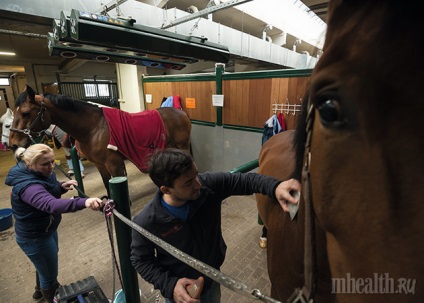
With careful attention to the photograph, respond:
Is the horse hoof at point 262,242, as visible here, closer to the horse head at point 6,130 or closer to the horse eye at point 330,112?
the horse eye at point 330,112

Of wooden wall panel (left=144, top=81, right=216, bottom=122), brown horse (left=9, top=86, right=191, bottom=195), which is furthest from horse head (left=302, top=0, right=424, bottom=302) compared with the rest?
wooden wall panel (left=144, top=81, right=216, bottom=122)

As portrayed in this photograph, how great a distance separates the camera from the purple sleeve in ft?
4.80

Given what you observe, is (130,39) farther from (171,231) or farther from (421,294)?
(421,294)

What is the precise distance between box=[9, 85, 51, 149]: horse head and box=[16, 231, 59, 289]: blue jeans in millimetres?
1712

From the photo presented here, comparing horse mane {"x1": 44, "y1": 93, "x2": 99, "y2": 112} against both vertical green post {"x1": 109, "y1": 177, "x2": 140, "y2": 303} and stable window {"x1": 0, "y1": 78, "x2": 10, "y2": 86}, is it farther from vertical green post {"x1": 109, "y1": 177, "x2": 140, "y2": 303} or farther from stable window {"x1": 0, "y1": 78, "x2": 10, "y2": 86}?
stable window {"x1": 0, "y1": 78, "x2": 10, "y2": 86}

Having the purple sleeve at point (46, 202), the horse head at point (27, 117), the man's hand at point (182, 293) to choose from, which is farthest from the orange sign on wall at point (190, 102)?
the man's hand at point (182, 293)

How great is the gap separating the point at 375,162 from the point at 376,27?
0.77ft

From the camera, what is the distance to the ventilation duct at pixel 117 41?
2.16m

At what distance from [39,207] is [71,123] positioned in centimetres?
184

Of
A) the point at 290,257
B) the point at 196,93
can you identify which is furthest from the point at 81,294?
the point at 196,93

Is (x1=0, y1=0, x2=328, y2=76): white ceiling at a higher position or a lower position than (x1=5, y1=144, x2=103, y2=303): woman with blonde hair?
higher

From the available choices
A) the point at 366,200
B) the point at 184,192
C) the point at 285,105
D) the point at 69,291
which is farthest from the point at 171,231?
the point at 285,105

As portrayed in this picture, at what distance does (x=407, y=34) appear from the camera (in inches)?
14.1

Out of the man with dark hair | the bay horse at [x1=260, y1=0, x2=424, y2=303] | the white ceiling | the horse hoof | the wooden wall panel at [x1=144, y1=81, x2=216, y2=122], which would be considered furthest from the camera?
the wooden wall panel at [x1=144, y1=81, x2=216, y2=122]
